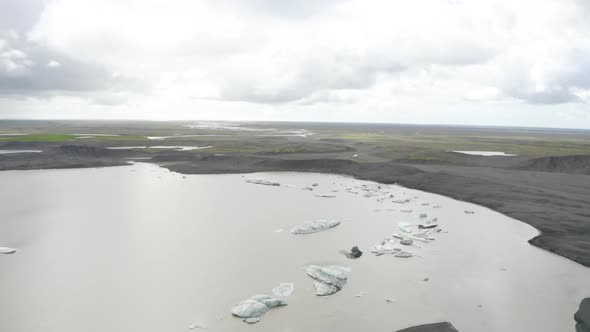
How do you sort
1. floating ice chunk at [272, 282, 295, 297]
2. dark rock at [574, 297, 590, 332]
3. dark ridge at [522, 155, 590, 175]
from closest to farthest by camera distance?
dark rock at [574, 297, 590, 332]
floating ice chunk at [272, 282, 295, 297]
dark ridge at [522, 155, 590, 175]

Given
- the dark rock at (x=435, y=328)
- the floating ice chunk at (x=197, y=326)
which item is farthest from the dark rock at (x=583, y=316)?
the floating ice chunk at (x=197, y=326)

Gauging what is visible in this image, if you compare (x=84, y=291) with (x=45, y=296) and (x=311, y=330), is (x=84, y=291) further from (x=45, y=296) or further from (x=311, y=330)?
(x=311, y=330)

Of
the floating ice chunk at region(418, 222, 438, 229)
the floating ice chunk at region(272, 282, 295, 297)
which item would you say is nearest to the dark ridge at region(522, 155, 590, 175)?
the floating ice chunk at region(418, 222, 438, 229)

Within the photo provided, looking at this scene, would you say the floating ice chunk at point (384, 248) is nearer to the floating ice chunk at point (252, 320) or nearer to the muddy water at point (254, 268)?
the muddy water at point (254, 268)

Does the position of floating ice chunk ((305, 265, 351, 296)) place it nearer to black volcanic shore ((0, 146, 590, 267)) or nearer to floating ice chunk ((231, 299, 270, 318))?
floating ice chunk ((231, 299, 270, 318))

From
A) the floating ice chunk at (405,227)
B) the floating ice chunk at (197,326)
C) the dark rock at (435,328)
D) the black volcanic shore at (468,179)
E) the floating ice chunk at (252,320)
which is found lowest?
the floating ice chunk at (197,326)

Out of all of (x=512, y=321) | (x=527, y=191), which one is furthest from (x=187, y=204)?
(x=527, y=191)
